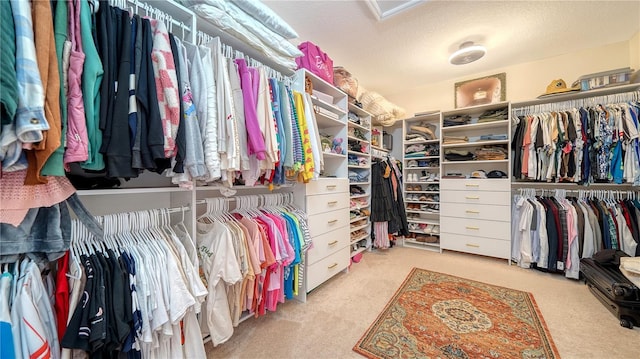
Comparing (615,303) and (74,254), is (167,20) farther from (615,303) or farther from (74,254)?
(615,303)

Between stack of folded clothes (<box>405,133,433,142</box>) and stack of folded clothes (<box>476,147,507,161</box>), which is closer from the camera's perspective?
stack of folded clothes (<box>476,147,507,161</box>)

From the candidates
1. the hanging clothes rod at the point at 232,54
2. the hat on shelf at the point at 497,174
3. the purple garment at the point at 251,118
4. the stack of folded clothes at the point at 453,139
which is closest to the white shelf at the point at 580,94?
the stack of folded clothes at the point at 453,139

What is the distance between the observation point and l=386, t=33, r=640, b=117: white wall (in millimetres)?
2508

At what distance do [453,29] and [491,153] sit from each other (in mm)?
1622

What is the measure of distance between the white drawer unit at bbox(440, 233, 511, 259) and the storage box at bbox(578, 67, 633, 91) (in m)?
1.89

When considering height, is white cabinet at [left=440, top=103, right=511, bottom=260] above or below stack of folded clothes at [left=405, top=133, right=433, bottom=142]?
below

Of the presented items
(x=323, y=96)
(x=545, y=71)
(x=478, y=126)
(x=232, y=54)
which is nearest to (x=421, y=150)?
(x=478, y=126)

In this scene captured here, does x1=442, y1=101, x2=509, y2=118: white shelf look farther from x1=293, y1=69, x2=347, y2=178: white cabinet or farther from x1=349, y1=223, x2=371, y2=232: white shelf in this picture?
x1=349, y1=223, x2=371, y2=232: white shelf

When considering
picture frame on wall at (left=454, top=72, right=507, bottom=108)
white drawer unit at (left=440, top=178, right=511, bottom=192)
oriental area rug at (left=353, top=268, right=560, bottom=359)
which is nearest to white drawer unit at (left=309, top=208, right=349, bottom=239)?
oriental area rug at (left=353, top=268, right=560, bottom=359)

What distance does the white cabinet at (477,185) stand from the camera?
2797 mm

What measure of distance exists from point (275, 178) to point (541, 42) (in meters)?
3.29

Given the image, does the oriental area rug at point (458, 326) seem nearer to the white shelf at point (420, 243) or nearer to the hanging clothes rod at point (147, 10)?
the white shelf at point (420, 243)

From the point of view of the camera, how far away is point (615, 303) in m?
1.68

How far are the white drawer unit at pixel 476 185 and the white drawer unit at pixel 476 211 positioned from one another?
0.70ft
